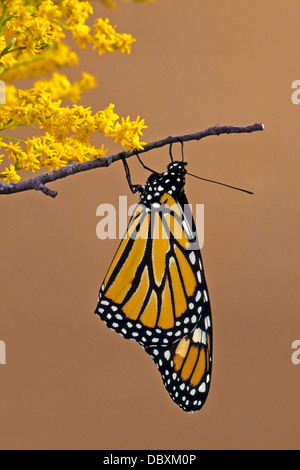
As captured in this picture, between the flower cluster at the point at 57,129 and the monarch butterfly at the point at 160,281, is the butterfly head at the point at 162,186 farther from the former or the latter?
the flower cluster at the point at 57,129

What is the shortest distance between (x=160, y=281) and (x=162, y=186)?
4.8 inches

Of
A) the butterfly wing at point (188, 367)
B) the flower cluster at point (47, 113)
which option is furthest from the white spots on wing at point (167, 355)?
the flower cluster at point (47, 113)

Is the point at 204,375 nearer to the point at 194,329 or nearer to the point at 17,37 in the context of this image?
the point at 194,329

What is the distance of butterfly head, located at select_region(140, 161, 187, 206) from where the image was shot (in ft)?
1.81

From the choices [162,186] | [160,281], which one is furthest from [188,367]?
[162,186]

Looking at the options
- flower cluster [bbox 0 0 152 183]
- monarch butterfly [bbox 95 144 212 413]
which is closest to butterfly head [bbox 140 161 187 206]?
monarch butterfly [bbox 95 144 212 413]

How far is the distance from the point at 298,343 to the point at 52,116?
36.5 inches

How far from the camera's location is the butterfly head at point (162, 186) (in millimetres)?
553

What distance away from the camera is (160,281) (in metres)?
0.63

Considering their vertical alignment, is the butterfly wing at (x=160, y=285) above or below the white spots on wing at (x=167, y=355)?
above

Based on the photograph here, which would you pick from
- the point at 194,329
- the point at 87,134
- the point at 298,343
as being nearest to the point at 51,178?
the point at 87,134

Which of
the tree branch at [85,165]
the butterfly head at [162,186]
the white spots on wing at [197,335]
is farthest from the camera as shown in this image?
the white spots on wing at [197,335]

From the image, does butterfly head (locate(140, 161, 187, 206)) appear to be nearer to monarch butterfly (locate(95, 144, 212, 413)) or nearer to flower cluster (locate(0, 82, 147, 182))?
monarch butterfly (locate(95, 144, 212, 413))

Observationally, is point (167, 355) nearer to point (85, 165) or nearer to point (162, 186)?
point (162, 186)
